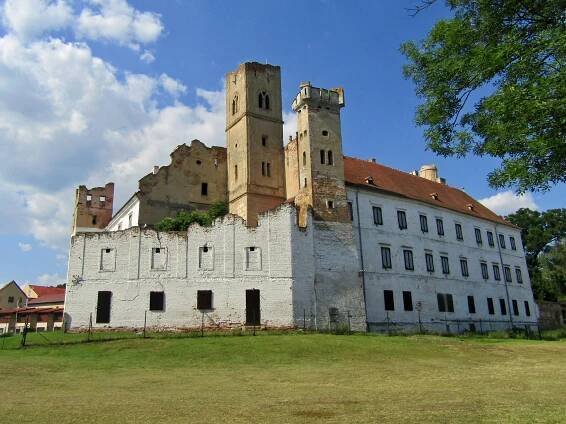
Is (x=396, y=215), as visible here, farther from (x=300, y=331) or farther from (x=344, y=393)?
(x=344, y=393)

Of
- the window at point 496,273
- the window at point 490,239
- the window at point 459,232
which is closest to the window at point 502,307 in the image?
the window at point 496,273

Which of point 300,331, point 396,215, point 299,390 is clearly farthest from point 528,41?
point 396,215

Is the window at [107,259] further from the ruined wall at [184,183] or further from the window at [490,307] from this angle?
the window at [490,307]

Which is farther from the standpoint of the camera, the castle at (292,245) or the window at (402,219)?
the window at (402,219)

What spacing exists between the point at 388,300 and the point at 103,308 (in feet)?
61.0

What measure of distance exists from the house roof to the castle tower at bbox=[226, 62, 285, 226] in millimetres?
5890

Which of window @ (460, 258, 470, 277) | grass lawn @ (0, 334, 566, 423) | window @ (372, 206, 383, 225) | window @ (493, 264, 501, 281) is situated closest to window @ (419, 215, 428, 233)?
window @ (372, 206, 383, 225)

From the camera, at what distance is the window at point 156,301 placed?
31.6 meters

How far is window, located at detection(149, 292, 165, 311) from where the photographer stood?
104ft

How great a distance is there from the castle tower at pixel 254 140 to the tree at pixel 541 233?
34059mm

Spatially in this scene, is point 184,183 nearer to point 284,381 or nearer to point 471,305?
point 471,305

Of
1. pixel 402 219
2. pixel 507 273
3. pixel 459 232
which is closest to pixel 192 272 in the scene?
pixel 402 219

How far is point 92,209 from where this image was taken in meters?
52.0

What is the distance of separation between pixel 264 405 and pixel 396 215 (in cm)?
2983
